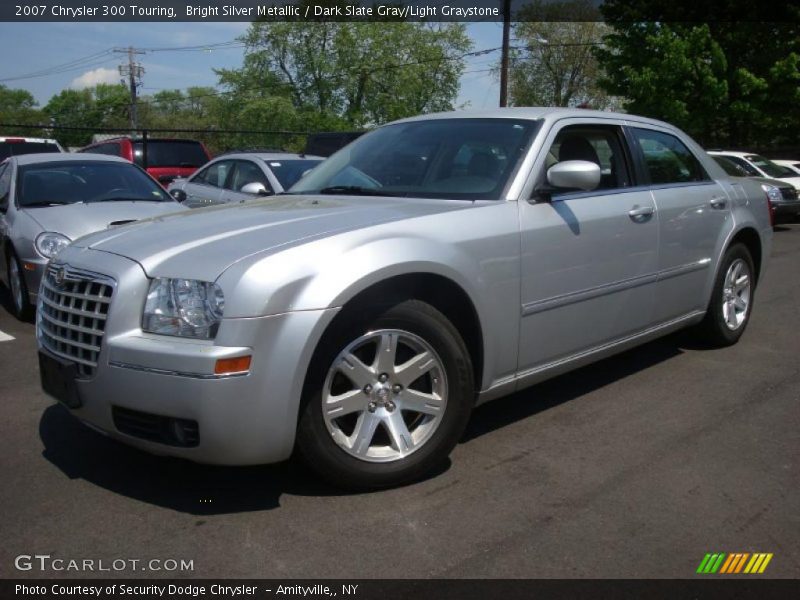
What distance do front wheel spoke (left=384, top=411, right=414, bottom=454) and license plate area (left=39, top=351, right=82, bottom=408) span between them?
4.16ft

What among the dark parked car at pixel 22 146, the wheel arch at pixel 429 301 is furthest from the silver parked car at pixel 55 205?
the dark parked car at pixel 22 146

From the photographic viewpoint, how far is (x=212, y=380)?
2.91 meters

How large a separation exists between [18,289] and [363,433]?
4.99m

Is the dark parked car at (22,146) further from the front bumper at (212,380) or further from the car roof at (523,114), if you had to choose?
the front bumper at (212,380)

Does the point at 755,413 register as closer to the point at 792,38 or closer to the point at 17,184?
the point at 17,184

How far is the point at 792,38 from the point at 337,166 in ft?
76.4

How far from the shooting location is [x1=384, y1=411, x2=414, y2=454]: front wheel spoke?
3.39m

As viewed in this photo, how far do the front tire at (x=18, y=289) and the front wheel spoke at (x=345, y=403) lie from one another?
4.63m

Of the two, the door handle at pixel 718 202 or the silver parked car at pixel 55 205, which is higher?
the door handle at pixel 718 202

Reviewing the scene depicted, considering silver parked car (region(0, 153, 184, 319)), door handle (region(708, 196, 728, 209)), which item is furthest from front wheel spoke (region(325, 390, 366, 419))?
silver parked car (region(0, 153, 184, 319))

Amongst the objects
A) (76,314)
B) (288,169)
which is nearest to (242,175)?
(288,169)

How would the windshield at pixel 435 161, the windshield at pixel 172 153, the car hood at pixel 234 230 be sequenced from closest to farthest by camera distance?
the car hood at pixel 234 230
the windshield at pixel 435 161
the windshield at pixel 172 153

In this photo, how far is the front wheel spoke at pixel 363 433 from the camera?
332 cm

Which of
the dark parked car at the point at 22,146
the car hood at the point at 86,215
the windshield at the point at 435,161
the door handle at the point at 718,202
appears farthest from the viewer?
the dark parked car at the point at 22,146
